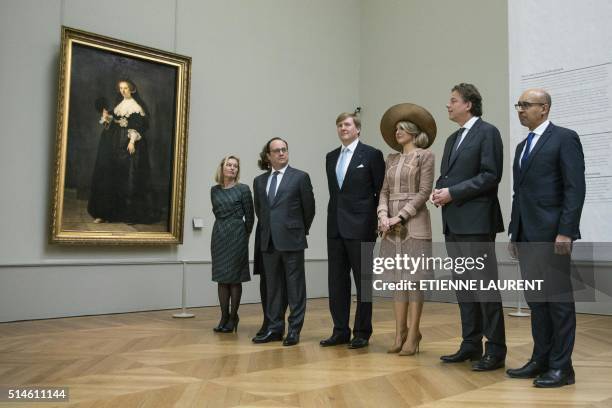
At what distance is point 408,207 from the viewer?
4.97 m

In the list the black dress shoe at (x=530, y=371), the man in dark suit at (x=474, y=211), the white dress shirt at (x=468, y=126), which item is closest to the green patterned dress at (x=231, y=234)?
the man in dark suit at (x=474, y=211)

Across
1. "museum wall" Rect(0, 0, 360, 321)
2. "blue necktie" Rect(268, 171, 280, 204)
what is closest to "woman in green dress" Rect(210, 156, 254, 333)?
"blue necktie" Rect(268, 171, 280, 204)

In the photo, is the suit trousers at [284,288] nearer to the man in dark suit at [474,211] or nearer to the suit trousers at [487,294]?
the man in dark suit at [474,211]

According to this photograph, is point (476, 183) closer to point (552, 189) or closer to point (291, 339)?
point (552, 189)

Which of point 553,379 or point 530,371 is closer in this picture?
point 553,379

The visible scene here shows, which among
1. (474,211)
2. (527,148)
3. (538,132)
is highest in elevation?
(538,132)

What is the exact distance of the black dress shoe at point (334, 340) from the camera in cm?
562

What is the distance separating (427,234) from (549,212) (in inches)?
46.8

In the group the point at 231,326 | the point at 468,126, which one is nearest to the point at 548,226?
the point at 468,126

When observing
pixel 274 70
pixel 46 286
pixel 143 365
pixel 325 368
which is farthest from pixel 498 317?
pixel 274 70

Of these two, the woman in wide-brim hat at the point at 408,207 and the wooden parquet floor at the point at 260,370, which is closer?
the wooden parquet floor at the point at 260,370

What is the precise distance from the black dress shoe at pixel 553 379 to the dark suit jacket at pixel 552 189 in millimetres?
832

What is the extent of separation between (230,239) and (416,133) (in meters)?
2.39

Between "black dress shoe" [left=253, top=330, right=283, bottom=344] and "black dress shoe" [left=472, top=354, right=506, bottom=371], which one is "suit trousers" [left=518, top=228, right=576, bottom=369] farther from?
"black dress shoe" [left=253, top=330, right=283, bottom=344]
